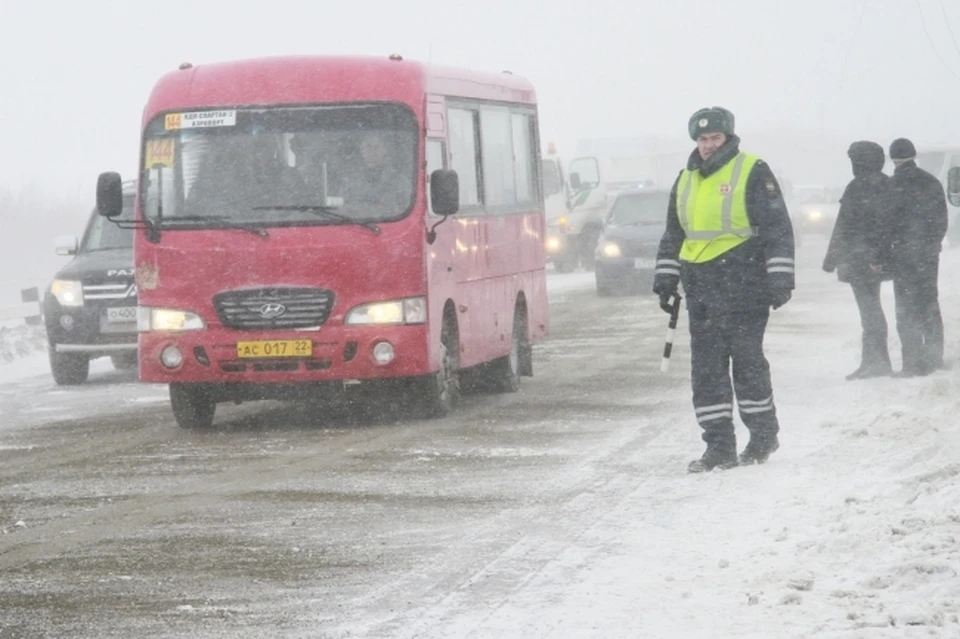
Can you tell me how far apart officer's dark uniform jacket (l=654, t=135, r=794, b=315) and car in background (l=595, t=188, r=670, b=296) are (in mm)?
21139

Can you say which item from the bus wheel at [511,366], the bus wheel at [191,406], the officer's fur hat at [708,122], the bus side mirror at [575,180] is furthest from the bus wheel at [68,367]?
the bus side mirror at [575,180]

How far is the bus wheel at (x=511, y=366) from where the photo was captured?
16.8 metres

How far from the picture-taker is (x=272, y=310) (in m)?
14.0

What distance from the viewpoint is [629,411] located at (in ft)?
48.1

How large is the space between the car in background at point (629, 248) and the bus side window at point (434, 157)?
17512mm

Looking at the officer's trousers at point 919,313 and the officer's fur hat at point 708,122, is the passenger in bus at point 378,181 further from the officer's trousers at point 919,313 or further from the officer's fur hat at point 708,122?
the officer's trousers at point 919,313

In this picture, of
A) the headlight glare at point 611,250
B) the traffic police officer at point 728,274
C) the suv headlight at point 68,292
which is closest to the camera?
the traffic police officer at point 728,274

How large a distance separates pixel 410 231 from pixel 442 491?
3.76 meters

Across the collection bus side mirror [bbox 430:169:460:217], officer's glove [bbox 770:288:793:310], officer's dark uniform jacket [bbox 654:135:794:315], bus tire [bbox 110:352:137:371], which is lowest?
bus tire [bbox 110:352:137:371]

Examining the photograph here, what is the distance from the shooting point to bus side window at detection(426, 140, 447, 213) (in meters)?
14.3

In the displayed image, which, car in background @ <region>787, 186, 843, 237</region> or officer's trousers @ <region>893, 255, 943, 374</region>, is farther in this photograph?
car in background @ <region>787, 186, 843, 237</region>

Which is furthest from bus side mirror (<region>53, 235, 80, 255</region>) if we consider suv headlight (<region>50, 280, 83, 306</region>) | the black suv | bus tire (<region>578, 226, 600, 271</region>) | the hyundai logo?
bus tire (<region>578, 226, 600, 271</region>)

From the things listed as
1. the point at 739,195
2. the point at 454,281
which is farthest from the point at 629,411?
the point at 739,195

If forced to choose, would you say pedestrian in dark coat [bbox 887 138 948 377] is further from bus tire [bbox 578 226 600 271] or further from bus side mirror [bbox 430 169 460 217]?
bus tire [bbox 578 226 600 271]
